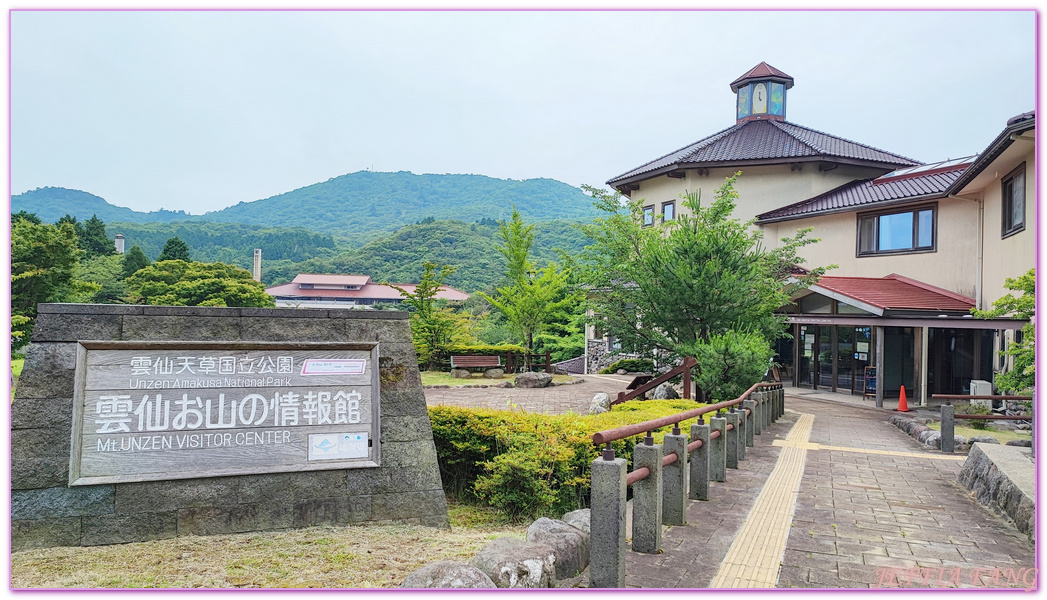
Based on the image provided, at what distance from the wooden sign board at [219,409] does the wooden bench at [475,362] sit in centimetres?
1806

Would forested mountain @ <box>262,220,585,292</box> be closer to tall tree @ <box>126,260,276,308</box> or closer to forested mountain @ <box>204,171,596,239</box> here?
tall tree @ <box>126,260,276,308</box>

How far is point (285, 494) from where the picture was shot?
15.6 feet

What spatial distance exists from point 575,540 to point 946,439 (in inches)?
322

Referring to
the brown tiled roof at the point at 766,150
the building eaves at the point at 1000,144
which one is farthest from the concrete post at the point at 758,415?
the brown tiled roof at the point at 766,150

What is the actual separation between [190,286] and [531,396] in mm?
24210

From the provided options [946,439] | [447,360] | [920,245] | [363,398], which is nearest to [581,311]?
[447,360]

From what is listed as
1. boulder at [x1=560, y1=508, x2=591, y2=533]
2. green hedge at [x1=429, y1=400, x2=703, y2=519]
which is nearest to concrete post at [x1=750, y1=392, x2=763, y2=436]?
green hedge at [x1=429, y1=400, x2=703, y2=519]

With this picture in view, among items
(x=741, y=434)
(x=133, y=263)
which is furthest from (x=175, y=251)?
(x=741, y=434)

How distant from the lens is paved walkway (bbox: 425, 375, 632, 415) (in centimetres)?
1488

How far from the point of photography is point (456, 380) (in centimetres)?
2184

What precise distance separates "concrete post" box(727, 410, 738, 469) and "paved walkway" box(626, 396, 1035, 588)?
0.19 m

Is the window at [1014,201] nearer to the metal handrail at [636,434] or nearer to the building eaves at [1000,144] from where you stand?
the building eaves at [1000,144]

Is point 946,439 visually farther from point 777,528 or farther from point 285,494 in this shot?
point 285,494

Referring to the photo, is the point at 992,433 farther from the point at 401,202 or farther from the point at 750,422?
the point at 401,202
